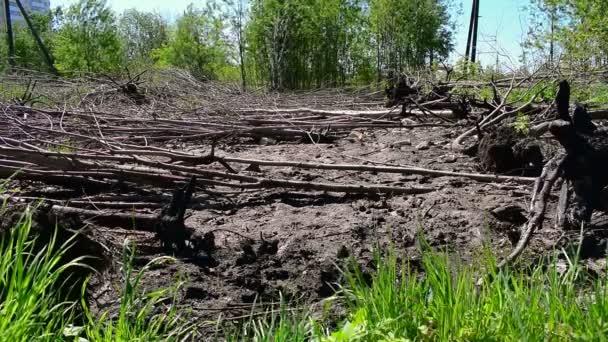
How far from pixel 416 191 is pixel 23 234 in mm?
2557

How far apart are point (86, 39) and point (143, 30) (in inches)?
332

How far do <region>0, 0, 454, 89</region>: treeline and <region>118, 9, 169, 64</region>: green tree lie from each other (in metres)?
5.27

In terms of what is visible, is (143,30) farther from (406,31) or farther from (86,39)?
(406,31)

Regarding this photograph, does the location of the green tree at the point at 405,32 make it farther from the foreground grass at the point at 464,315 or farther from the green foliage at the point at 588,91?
the foreground grass at the point at 464,315

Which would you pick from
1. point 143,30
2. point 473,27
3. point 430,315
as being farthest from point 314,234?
point 143,30

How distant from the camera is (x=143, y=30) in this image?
2808 cm

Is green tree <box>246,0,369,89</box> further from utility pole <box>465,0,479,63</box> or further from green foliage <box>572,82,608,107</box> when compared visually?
green foliage <box>572,82,608,107</box>

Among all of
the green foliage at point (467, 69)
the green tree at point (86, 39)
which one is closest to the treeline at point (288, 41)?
the green tree at point (86, 39)

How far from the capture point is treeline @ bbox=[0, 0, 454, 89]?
19922mm

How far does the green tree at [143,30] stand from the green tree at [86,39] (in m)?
6.66

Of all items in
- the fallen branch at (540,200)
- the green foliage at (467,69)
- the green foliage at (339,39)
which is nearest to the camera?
the fallen branch at (540,200)

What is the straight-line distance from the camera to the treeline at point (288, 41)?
784 inches

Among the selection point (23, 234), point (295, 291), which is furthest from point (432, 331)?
point (23, 234)

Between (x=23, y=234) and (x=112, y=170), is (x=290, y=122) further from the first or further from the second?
(x=23, y=234)
